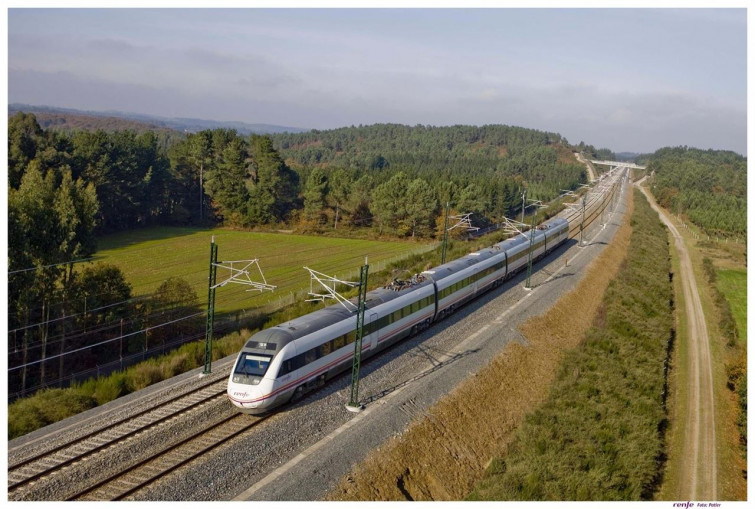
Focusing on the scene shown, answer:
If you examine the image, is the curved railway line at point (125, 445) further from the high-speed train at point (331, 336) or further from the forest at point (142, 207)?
the forest at point (142, 207)

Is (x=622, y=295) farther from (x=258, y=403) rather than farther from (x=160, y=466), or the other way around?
(x=160, y=466)

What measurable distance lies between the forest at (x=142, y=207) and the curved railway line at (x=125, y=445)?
11648mm

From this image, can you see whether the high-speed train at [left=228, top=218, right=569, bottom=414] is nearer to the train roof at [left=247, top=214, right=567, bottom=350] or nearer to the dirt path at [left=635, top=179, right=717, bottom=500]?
the train roof at [left=247, top=214, right=567, bottom=350]

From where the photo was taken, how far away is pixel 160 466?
19.2 m

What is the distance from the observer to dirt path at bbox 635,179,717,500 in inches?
1032

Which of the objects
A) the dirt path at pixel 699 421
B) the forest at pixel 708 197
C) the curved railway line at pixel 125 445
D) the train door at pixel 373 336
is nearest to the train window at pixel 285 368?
the curved railway line at pixel 125 445

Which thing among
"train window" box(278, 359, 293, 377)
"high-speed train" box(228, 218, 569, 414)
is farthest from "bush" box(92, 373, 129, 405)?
"train window" box(278, 359, 293, 377)

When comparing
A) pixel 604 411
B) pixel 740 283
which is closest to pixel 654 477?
pixel 604 411

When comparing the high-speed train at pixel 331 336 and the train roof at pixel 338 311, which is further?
the train roof at pixel 338 311

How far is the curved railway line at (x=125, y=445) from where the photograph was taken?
17922 mm

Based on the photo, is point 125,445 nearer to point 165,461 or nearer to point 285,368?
point 165,461

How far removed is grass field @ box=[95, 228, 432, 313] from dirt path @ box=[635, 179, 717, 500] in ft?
91.5

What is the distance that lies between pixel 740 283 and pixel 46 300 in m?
75.2

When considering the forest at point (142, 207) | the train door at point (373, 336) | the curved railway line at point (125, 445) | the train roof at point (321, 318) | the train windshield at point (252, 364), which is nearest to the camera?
the curved railway line at point (125, 445)
